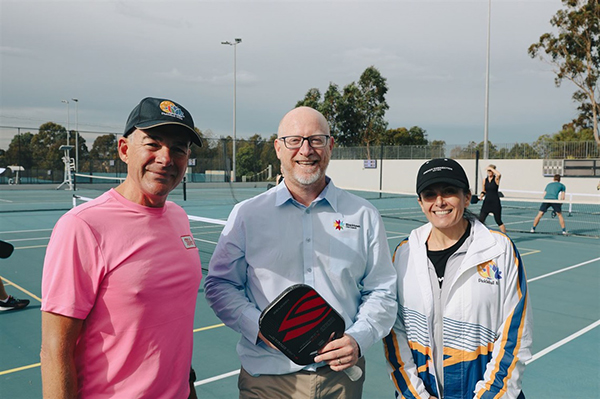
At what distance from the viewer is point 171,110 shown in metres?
2.08

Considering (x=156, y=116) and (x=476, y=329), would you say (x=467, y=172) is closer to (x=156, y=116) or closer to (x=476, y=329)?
(x=476, y=329)

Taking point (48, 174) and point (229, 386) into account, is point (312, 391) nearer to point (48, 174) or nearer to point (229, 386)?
point (229, 386)

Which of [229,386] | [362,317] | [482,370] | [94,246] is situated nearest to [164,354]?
[94,246]

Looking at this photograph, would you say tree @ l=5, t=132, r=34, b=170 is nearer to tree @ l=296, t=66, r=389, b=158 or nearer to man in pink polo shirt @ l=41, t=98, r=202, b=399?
tree @ l=296, t=66, r=389, b=158

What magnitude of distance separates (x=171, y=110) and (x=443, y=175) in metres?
1.34

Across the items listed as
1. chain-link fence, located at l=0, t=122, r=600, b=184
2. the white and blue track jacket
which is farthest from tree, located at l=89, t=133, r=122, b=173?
the white and blue track jacket

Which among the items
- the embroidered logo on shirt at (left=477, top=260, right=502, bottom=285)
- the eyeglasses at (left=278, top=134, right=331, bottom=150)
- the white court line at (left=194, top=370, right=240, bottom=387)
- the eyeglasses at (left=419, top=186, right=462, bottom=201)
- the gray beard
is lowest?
the white court line at (left=194, top=370, right=240, bottom=387)

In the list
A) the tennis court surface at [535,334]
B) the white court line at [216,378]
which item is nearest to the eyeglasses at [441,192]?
the tennis court surface at [535,334]

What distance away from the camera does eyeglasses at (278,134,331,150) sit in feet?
8.03

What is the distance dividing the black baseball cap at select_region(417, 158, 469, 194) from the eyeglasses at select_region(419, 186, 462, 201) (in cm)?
3

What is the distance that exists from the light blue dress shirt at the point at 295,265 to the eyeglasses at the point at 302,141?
0.83ft

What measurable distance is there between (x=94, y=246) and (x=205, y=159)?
36980mm

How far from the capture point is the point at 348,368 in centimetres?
214

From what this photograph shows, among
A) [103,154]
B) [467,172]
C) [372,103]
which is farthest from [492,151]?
[103,154]
